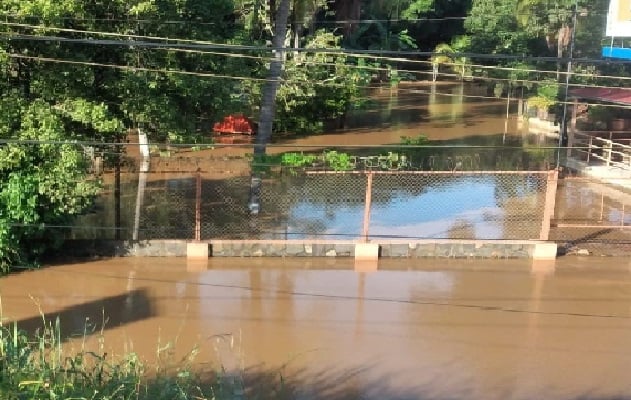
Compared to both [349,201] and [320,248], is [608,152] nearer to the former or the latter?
[349,201]

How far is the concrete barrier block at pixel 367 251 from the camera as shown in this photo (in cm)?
1263

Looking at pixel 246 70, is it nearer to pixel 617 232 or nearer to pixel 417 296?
pixel 417 296

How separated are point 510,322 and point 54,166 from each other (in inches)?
294

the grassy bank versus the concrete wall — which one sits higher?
the grassy bank

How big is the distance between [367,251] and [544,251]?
3303 millimetres

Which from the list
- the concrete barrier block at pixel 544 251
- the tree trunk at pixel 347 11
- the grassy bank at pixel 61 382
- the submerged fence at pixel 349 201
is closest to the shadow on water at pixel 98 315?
the submerged fence at pixel 349 201

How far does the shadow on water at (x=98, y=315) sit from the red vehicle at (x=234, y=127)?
57.6 ft

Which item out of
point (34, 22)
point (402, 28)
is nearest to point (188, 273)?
point (34, 22)

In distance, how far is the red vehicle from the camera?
91.1ft

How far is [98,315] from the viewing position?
9773 mm

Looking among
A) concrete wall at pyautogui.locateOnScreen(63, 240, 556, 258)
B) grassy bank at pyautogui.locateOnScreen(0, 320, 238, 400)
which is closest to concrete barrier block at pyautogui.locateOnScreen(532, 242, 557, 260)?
concrete wall at pyautogui.locateOnScreen(63, 240, 556, 258)

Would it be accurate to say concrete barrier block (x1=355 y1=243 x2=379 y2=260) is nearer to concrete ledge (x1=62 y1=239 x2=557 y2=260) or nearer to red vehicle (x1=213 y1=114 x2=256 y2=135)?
concrete ledge (x1=62 y1=239 x2=557 y2=260)

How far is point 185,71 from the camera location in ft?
40.5

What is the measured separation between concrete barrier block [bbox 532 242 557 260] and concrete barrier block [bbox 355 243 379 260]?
2970mm
